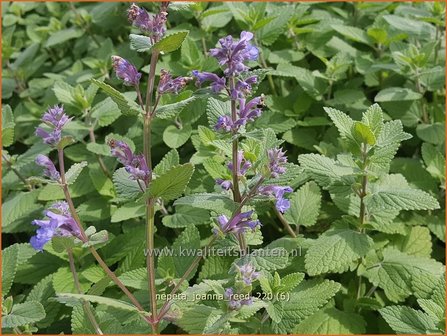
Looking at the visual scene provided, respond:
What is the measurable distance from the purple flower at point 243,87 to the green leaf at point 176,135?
1004 millimetres

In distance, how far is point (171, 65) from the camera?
→ 10.3ft

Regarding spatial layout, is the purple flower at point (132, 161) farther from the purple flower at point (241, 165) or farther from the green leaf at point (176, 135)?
the green leaf at point (176, 135)

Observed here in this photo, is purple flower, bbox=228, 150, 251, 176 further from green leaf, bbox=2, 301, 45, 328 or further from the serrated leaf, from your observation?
green leaf, bbox=2, 301, 45, 328

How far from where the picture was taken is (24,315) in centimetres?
204

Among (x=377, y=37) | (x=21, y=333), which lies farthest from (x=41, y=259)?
(x=377, y=37)

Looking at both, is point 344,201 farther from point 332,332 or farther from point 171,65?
point 171,65

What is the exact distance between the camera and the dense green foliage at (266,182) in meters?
1.94

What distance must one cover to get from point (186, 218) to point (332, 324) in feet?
2.53

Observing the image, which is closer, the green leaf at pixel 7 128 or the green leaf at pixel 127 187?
the green leaf at pixel 127 187

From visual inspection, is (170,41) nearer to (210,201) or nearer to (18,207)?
(210,201)

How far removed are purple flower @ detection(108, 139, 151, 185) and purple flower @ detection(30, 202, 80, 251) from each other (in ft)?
0.78

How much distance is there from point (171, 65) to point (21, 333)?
166 cm

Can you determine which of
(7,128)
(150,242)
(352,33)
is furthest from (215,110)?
(352,33)

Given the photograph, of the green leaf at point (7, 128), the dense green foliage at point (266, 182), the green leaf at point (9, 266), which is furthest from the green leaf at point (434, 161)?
the green leaf at point (7, 128)
